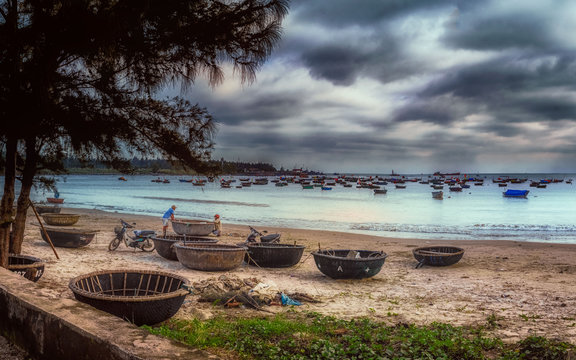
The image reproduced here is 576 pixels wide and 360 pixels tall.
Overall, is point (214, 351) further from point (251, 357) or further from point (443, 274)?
point (443, 274)

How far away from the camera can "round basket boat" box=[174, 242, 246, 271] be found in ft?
40.9

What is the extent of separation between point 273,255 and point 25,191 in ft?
24.1

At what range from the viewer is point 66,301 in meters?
4.73

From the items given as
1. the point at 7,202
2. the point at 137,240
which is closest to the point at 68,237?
the point at 137,240

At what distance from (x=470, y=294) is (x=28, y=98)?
35.0ft

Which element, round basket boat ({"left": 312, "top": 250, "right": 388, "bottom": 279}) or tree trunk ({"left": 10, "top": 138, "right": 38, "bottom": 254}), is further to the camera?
round basket boat ({"left": 312, "top": 250, "right": 388, "bottom": 279})

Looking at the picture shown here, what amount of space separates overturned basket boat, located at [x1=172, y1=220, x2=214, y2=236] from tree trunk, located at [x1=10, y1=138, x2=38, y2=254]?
10.3 meters

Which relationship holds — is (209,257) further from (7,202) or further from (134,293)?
(7,202)

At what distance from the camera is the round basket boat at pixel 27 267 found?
8077 millimetres

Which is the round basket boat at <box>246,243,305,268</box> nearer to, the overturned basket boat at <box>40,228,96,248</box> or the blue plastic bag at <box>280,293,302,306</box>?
the blue plastic bag at <box>280,293,302,306</box>

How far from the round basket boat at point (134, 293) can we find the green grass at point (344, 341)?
0.28 metres

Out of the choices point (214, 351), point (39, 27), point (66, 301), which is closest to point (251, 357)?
point (214, 351)

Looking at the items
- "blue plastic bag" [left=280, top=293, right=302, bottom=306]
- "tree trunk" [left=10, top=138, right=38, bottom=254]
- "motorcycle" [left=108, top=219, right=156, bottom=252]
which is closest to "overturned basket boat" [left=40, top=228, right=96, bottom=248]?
"motorcycle" [left=108, top=219, right=156, bottom=252]

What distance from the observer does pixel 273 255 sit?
13.8m
